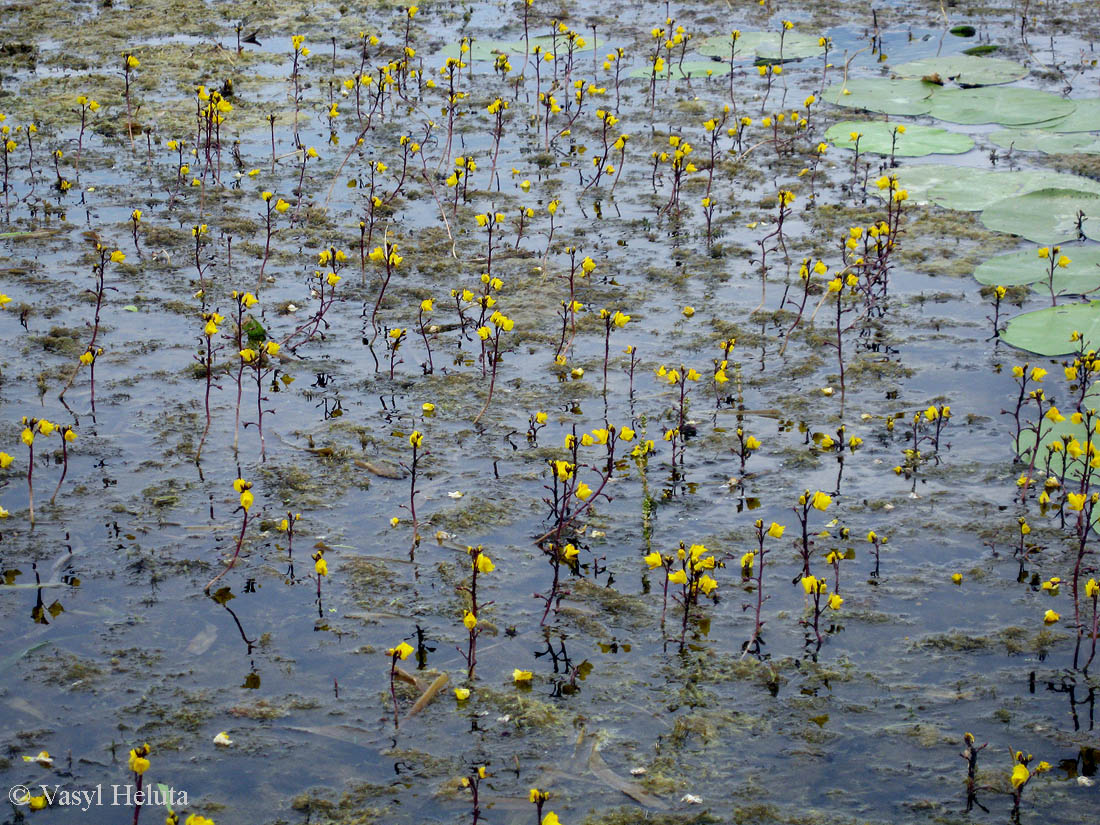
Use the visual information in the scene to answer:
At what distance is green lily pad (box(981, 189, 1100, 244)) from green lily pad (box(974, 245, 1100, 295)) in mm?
274

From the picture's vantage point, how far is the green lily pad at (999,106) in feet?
28.6

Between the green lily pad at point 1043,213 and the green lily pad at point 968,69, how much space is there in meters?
2.53

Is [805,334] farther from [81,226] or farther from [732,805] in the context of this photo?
[81,226]

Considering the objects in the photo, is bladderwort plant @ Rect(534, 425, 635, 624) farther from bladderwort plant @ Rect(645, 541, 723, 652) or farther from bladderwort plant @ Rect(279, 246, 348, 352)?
bladderwort plant @ Rect(279, 246, 348, 352)

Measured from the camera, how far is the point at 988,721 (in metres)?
3.63

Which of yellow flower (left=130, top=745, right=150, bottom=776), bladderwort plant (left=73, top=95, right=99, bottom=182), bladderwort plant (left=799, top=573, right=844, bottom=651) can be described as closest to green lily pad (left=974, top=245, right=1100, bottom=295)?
bladderwort plant (left=799, top=573, right=844, bottom=651)

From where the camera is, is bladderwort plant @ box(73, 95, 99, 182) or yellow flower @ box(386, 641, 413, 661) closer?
yellow flower @ box(386, 641, 413, 661)

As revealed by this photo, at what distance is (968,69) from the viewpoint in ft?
32.1

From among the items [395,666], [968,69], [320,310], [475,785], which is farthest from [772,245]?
[475,785]

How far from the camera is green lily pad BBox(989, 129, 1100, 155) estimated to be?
8180 millimetres

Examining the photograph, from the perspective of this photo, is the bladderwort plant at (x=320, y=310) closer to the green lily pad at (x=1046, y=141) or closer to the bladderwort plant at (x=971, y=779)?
the bladderwort plant at (x=971, y=779)

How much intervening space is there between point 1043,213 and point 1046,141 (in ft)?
4.59

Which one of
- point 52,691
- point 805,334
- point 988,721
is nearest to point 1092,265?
point 805,334

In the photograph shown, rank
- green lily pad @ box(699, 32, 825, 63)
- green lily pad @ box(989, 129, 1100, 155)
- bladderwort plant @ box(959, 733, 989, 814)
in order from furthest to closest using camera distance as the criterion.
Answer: green lily pad @ box(699, 32, 825, 63) < green lily pad @ box(989, 129, 1100, 155) < bladderwort plant @ box(959, 733, 989, 814)
